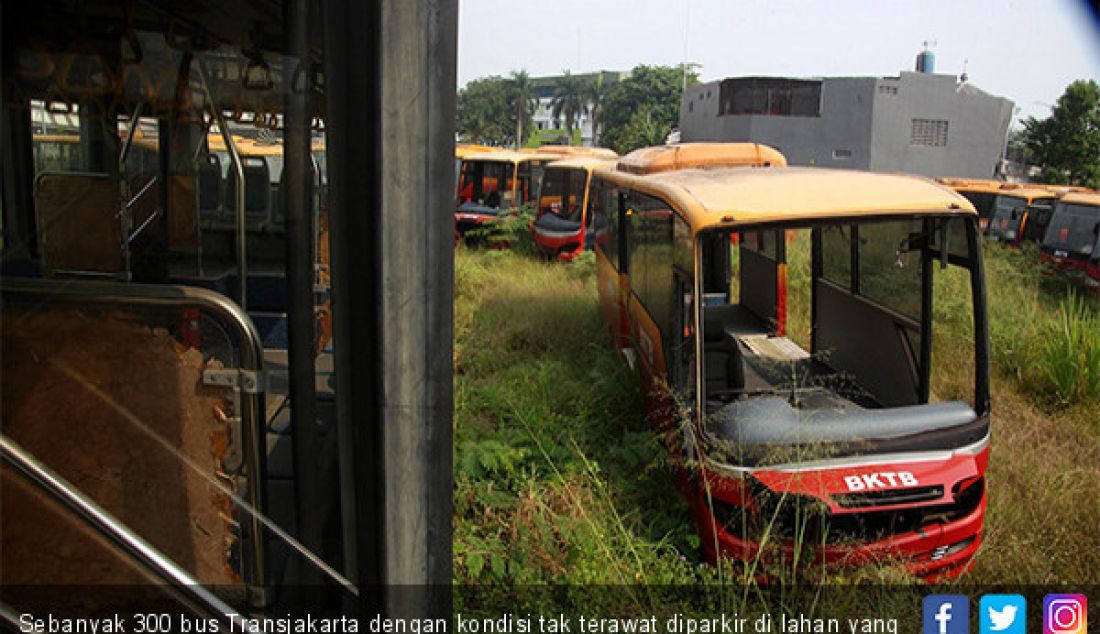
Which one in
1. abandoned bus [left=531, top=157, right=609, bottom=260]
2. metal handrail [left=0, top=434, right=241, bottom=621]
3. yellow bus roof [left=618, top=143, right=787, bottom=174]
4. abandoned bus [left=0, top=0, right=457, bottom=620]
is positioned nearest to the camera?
metal handrail [left=0, top=434, right=241, bottom=621]

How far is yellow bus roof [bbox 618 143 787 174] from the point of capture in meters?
7.14

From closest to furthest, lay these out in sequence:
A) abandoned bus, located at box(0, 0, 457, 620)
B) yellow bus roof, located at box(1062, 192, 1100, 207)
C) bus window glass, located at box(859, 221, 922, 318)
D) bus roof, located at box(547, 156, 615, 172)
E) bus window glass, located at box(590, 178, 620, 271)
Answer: abandoned bus, located at box(0, 0, 457, 620) < bus window glass, located at box(859, 221, 922, 318) < bus window glass, located at box(590, 178, 620, 271) < bus roof, located at box(547, 156, 615, 172) < yellow bus roof, located at box(1062, 192, 1100, 207)

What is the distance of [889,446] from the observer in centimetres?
380

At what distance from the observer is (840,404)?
4.96 metres

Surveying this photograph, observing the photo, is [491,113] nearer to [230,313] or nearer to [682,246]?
[682,246]

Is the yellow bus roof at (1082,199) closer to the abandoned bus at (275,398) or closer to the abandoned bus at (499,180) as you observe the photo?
the abandoned bus at (499,180)

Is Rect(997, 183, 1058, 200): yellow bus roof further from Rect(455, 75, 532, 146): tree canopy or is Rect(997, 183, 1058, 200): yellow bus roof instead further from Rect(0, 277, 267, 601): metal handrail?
Rect(455, 75, 532, 146): tree canopy

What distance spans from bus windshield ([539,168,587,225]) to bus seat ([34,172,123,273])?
10463mm

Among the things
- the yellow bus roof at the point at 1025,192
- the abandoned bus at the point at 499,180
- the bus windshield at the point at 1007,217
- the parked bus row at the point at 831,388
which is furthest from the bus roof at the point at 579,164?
the yellow bus roof at the point at 1025,192

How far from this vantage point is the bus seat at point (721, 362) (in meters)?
4.96

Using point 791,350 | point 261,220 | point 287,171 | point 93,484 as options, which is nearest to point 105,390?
point 93,484

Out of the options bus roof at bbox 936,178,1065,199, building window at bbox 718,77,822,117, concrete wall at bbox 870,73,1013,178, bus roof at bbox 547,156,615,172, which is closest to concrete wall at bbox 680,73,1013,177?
concrete wall at bbox 870,73,1013,178

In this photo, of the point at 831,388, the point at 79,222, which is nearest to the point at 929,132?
the point at 831,388

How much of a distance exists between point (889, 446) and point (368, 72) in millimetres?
3159
